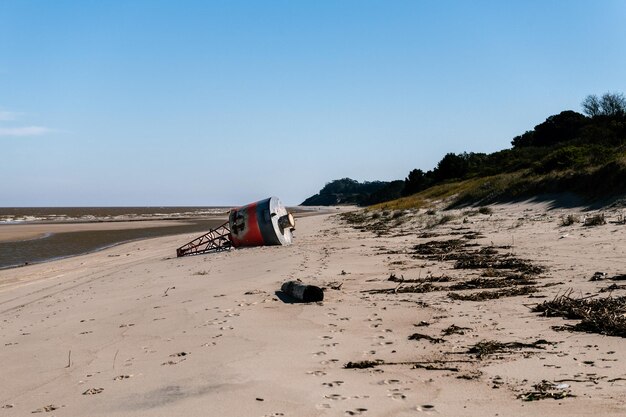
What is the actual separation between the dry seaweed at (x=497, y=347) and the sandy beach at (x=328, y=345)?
0.03 m

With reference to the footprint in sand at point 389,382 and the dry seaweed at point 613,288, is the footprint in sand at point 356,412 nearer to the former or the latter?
the footprint in sand at point 389,382

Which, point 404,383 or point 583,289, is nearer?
point 404,383

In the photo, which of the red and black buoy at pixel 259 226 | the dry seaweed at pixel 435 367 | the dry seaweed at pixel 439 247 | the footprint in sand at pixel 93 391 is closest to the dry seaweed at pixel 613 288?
the dry seaweed at pixel 435 367

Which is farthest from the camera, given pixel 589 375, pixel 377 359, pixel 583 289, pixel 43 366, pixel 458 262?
pixel 458 262

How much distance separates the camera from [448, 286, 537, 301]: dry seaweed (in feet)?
24.6

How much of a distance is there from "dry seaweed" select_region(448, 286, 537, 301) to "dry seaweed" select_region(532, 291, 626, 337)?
91 centimetres

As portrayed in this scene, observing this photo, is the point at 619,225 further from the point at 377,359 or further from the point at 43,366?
the point at 43,366

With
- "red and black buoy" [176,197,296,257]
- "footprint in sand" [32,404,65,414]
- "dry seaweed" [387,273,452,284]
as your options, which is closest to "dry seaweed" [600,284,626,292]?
"dry seaweed" [387,273,452,284]

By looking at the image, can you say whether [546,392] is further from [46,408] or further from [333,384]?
[46,408]

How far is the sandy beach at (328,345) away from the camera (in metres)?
3.95

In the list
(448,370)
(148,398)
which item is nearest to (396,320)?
(448,370)

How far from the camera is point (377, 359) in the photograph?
495cm

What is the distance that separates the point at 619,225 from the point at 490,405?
463 inches

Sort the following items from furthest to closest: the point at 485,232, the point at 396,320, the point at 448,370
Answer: the point at 485,232
the point at 396,320
the point at 448,370
